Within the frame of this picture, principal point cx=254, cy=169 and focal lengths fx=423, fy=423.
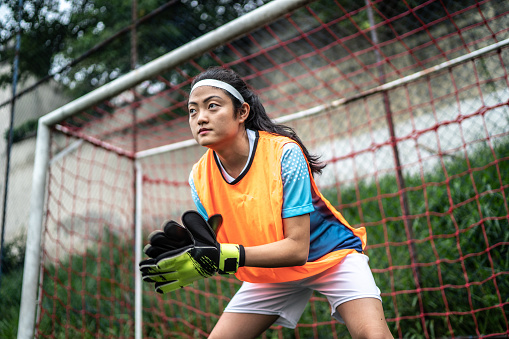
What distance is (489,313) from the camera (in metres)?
3.13

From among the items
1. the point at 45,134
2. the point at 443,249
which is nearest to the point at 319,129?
the point at 443,249

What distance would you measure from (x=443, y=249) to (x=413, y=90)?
269cm

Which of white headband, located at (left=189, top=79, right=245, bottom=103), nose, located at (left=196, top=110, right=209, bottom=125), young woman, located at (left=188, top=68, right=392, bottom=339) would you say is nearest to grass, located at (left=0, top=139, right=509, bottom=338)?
young woman, located at (left=188, top=68, right=392, bottom=339)

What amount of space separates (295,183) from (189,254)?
1.61ft

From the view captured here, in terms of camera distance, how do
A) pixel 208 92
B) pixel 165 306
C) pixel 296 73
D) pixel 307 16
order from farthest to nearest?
pixel 296 73, pixel 307 16, pixel 165 306, pixel 208 92

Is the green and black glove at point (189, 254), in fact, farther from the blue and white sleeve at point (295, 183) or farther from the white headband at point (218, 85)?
the white headband at point (218, 85)

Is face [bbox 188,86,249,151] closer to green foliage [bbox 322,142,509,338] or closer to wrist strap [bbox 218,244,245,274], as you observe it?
wrist strap [bbox 218,244,245,274]

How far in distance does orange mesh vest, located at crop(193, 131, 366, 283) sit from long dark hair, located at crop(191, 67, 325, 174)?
0.10 metres

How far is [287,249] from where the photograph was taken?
61.7 inches

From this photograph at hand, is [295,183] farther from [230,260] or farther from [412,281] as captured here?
[412,281]

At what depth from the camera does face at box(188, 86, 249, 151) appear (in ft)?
5.64

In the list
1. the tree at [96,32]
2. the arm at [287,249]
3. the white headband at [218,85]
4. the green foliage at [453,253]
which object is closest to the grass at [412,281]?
the green foliage at [453,253]

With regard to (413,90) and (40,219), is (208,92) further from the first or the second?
(413,90)

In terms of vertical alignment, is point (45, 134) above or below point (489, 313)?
above
